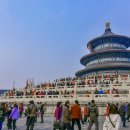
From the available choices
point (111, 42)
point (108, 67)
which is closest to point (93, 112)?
point (108, 67)

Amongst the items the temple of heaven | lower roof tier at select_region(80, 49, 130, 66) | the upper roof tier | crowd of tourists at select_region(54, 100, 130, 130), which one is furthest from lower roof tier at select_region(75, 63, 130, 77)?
crowd of tourists at select_region(54, 100, 130, 130)

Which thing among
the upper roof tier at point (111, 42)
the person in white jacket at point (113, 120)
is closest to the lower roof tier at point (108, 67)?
the upper roof tier at point (111, 42)

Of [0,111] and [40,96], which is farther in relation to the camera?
[40,96]

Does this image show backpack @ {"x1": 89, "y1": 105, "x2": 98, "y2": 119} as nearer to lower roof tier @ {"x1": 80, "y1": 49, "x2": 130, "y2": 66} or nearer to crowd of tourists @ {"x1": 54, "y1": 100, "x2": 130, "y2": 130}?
crowd of tourists @ {"x1": 54, "y1": 100, "x2": 130, "y2": 130}

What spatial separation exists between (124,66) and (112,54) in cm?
573

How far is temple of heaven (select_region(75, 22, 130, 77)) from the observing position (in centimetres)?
5981

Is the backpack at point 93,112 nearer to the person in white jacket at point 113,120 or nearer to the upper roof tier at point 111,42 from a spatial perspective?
the person in white jacket at point 113,120

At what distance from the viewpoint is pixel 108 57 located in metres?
64.2

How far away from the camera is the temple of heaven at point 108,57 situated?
196ft

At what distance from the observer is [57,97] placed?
2764 centimetres

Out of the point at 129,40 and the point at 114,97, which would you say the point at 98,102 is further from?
the point at 129,40

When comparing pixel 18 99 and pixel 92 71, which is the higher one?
pixel 92 71

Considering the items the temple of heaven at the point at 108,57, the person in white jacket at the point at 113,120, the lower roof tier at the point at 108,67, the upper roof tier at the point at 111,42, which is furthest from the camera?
the upper roof tier at the point at 111,42

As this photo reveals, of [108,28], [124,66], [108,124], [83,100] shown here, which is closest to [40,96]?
[83,100]
